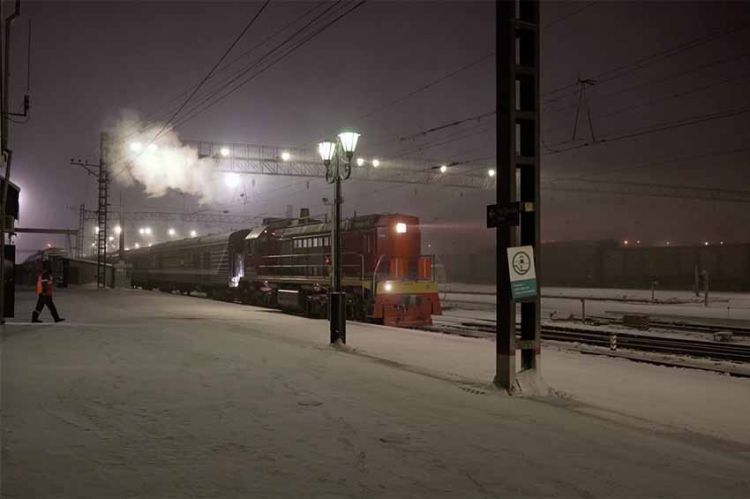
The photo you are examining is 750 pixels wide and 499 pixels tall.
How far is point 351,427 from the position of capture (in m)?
6.94

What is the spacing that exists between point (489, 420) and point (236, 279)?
24971 millimetres

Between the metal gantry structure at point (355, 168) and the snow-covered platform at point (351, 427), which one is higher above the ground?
the metal gantry structure at point (355, 168)

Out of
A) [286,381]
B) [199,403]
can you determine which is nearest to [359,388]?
[286,381]

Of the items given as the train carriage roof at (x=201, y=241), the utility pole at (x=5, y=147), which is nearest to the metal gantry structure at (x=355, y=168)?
the train carriage roof at (x=201, y=241)

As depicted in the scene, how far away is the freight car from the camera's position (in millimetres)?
20438

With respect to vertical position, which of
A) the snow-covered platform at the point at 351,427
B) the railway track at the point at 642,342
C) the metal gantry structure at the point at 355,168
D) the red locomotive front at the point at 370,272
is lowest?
the railway track at the point at 642,342

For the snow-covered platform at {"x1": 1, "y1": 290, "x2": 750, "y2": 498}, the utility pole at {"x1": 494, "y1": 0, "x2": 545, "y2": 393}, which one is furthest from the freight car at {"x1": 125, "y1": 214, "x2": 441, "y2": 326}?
the utility pole at {"x1": 494, "y1": 0, "x2": 545, "y2": 393}

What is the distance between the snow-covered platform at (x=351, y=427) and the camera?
5203mm

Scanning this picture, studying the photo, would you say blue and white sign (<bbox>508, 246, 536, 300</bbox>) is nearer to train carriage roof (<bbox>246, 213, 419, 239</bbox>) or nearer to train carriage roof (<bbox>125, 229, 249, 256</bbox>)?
train carriage roof (<bbox>246, 213, 419, 239</bbox>)

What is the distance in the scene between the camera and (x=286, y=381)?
381 inches

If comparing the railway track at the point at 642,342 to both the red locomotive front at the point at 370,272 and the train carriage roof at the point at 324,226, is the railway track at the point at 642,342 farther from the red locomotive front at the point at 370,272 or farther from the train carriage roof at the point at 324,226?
the train carriage roof at the point at 324,226

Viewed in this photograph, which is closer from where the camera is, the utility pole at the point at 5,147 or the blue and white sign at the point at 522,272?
the blue and white sign at the point at 522,272

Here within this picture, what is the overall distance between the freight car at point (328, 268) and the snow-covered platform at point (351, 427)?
730 cm

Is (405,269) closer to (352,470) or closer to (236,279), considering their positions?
(236,279)
